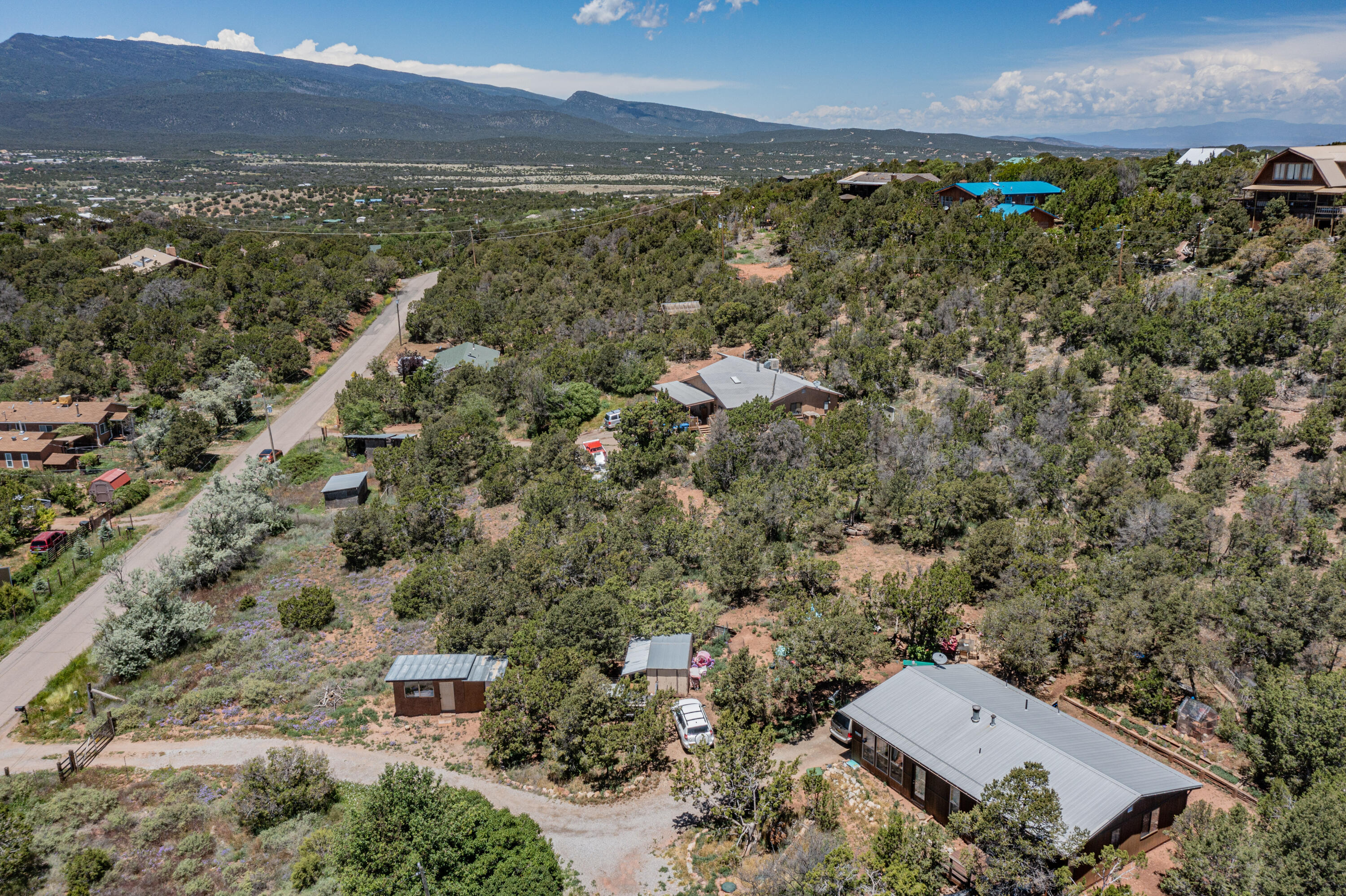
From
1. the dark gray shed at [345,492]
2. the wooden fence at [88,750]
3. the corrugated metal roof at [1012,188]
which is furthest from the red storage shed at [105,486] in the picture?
the corrugated metal roof at [1012,188]

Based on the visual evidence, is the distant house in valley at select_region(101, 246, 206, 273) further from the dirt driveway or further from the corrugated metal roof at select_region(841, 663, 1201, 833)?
the corrugated metal roof at select_region(841, 663, 1201, 833)

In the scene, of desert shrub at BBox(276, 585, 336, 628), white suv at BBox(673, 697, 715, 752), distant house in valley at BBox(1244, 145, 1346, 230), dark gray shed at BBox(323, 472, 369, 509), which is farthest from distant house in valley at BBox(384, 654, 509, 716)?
distant house in valley at BBox(1244, 145, 1346, 230)

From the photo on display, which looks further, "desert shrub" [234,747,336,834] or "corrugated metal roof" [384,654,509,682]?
"corrugated metal roof" [384,654,509,682]

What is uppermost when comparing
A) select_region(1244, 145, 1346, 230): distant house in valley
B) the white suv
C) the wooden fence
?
select_region(1244, 145, 1346, 230): distant house in valley

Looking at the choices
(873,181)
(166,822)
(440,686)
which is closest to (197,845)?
(166,822)

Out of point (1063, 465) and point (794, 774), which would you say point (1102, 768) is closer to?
point (794, 774)

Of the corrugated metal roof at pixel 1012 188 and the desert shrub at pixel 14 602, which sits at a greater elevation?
the corrugated metal roof at pixel 1012 188

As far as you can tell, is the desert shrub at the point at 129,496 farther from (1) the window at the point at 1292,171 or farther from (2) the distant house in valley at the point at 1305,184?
(1) the window at the point at 1292,171
